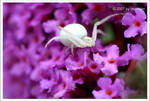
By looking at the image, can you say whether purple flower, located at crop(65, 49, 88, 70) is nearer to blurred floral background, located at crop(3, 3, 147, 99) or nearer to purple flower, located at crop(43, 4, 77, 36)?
blurred floral background, located at crop(3, 3, 147, 99)

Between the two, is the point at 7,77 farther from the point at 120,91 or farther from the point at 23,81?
the point at 120,91

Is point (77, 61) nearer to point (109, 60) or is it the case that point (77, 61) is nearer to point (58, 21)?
point (109, 60)

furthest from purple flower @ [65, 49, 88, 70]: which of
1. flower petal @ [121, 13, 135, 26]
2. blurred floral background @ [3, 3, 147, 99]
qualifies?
flower petal @ [121, 13, 135, 26]

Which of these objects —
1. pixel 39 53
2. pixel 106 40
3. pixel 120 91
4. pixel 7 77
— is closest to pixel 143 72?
pixel 120 91

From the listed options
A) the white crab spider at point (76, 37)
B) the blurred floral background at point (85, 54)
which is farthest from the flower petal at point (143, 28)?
the white crab spider at point (76, 37)

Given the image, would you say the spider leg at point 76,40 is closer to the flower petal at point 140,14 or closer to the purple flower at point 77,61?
the purple flower at point 77,61

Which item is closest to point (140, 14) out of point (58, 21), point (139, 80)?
point (139, 80)
